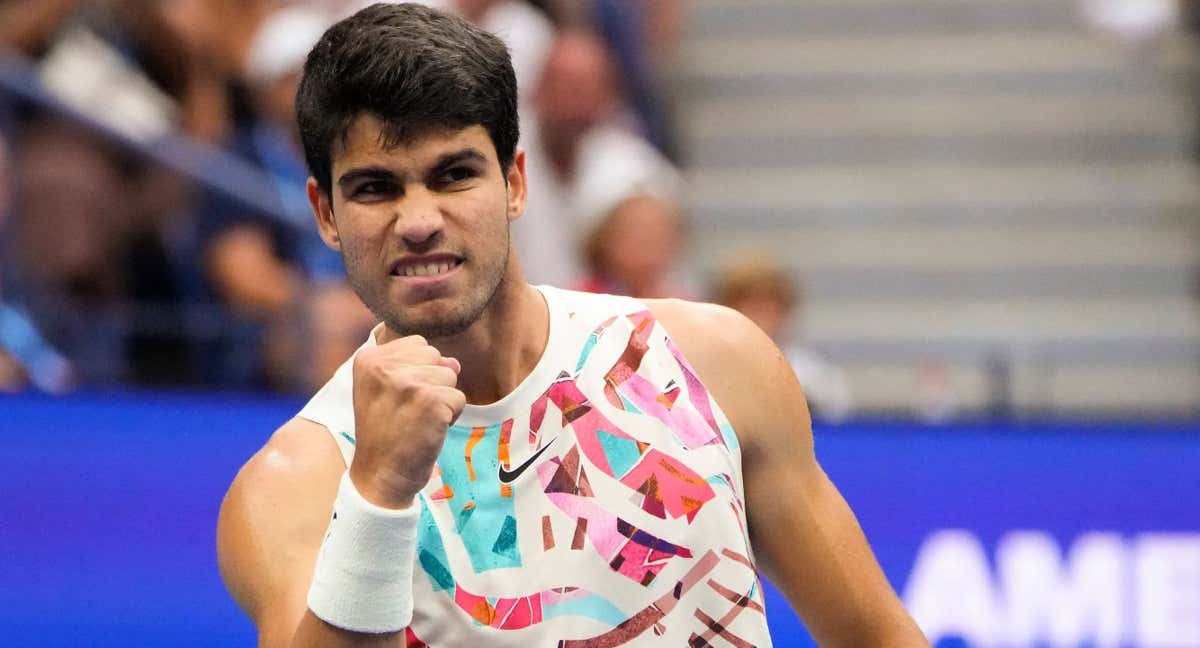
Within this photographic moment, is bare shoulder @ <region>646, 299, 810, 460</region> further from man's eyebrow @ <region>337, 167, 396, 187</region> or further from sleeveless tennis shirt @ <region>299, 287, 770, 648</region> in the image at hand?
man's eyebrow @ <region>337, 167, 396, 187</region>

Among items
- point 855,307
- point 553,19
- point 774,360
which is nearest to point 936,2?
→ point 855,307

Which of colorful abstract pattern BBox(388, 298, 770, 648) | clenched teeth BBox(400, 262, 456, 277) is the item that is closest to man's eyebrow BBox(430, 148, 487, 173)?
clenched teeth BBox(400, 262, 456, 277)

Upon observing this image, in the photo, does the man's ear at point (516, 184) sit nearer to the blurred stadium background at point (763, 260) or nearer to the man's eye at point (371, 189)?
the man's eye at point (371, 189)

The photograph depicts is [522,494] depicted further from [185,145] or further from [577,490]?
[185,145]

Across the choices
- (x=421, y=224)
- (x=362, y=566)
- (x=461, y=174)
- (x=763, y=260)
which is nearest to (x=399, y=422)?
(x=362, y=566)

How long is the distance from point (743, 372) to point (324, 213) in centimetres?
64

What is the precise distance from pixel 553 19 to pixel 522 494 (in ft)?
14.6

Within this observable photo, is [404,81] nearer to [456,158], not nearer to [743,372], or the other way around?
[456,158]

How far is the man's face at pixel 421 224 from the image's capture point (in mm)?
2283

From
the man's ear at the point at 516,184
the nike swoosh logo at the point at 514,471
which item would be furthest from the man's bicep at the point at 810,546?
the man's ear at the point at 516,184

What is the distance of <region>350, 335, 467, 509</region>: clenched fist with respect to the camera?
2.11 metres

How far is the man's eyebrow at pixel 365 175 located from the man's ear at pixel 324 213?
102mm

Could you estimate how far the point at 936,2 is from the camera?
8.10 meters

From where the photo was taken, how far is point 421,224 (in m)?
2.26
